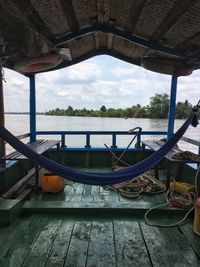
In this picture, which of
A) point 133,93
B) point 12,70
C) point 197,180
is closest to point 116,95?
point 133,93

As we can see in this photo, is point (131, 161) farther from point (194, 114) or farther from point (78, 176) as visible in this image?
point (78, 176)

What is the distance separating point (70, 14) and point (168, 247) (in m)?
2.38

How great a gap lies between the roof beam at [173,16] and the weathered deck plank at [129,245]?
1949mm

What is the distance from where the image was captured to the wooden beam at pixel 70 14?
7.80 feet

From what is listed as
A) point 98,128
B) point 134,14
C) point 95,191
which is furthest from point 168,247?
point 98,128

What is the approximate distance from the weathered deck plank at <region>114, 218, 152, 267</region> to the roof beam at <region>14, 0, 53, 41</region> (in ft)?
6.85

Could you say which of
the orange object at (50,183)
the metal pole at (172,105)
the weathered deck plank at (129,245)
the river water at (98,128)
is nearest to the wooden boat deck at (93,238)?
the weathered deck plank at (129,245)

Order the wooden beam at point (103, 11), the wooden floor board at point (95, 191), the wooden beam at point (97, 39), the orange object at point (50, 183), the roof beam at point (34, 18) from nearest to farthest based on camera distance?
the roof beam at point (34, 18), the wooden beam at point (103, 11), the orange object at point (50, 183), the wooden floor board at point (95, 191), the wooden beam at point (97, 39)

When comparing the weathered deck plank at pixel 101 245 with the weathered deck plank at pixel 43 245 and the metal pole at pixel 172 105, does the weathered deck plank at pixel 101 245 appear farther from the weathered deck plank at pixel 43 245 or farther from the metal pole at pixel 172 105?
the metal pole at pixel 172 105

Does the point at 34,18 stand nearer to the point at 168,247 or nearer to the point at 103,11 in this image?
the point at 103,11

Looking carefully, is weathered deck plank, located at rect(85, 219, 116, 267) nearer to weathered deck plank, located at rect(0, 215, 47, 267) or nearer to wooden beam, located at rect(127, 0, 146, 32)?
weathered deck plank, located at rect(0, 215, 47, 267)

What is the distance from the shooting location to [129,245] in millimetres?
2018

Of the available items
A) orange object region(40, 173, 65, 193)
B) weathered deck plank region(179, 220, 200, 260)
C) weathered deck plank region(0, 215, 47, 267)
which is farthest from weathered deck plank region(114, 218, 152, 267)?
orange object region(40, 173, 65, 193)

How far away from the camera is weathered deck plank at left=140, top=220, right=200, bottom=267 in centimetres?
181
